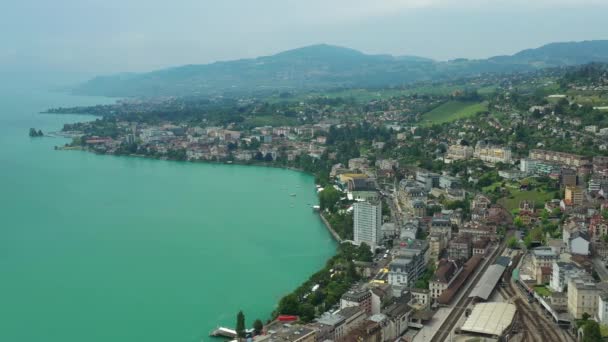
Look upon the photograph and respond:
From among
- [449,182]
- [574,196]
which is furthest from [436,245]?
[449,182]

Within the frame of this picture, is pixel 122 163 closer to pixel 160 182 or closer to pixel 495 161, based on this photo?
pixel 160 182

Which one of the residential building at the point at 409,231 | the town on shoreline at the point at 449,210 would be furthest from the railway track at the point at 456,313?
the residential building at the point at 409,231

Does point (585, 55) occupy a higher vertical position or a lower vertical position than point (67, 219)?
higher

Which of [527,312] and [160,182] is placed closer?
[527,312]

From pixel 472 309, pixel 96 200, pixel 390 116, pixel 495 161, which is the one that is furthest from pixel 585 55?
pixel 472 309

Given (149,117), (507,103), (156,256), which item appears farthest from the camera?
(149,117)

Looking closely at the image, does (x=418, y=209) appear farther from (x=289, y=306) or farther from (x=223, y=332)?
(x=223, y=332)
